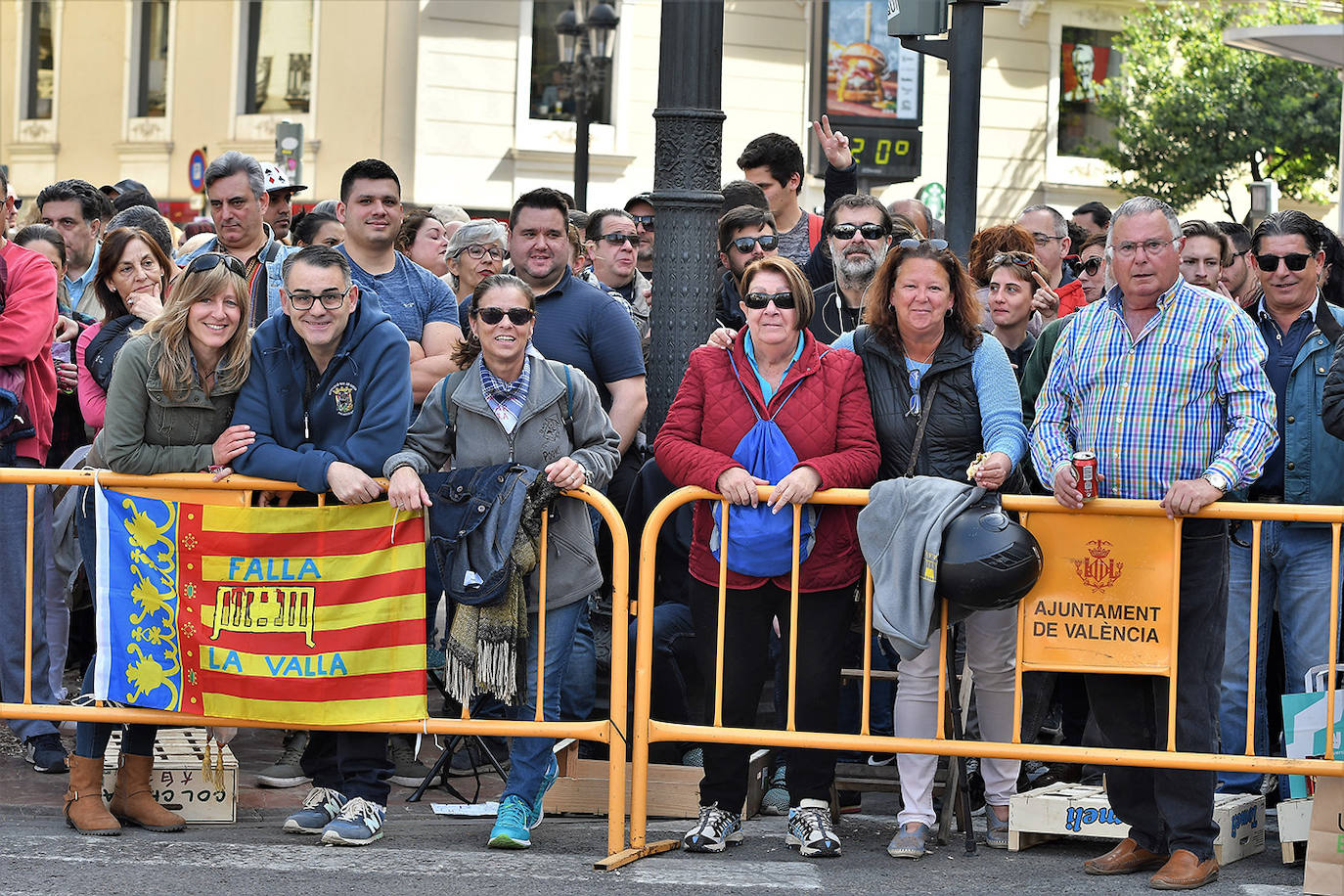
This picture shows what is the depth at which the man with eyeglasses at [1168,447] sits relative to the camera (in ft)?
19.3

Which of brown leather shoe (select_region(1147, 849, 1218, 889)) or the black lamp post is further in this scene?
the black lamp post

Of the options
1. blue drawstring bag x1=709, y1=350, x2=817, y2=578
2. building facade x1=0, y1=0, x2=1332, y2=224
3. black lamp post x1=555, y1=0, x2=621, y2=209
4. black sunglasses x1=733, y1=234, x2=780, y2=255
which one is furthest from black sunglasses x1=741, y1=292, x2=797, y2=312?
building facade x1=0, y1=0, x2=1332, y2=224

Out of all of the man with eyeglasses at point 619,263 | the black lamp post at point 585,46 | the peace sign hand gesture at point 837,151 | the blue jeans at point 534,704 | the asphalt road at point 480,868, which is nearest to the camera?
the asphalt road at point 480,868

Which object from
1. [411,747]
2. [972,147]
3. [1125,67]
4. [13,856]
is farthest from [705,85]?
[1125,67]

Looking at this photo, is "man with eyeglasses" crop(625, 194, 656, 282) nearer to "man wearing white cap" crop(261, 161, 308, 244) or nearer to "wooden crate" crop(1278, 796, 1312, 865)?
"man wearing white cap" crop(261, 161, 308, 244)

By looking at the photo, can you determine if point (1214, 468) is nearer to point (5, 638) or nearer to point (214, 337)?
point (214, 337)

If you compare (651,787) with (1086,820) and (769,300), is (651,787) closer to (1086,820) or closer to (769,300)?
(1086,820)

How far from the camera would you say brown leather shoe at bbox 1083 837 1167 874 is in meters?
6.05

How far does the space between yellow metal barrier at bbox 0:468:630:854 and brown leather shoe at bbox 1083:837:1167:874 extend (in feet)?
5.24

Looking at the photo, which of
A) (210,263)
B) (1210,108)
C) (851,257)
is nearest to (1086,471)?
(851,257)

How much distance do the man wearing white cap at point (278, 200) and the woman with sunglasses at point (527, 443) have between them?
2.93 meters

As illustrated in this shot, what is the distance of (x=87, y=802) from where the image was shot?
6.33 m

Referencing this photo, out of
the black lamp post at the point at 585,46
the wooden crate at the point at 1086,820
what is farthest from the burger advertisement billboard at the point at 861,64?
the wooden crate at the point at 1086,820

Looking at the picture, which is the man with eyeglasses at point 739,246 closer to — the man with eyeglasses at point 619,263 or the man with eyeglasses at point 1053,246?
the man with eyeglasses at point 619,263
